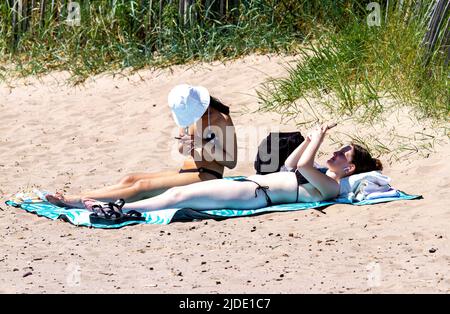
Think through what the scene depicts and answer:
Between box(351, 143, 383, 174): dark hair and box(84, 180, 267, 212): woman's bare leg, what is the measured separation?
2.11 ft

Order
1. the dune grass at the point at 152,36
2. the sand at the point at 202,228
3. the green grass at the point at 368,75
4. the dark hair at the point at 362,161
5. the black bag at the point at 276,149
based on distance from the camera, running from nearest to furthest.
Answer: the sand at the point at 202,228
the dark hair at the point at 362,161
the black bag at the point at 276,149
the green grass at the point at 368,75
the dune grass at the point at 152,36

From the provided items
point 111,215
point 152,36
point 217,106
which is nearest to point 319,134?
point 217,106

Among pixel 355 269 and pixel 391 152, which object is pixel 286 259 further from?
pixel 391 152

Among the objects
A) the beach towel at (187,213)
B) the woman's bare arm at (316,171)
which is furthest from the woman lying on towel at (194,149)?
the woman's bare arm at (316,171)

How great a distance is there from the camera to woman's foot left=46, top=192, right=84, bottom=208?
6.86 m

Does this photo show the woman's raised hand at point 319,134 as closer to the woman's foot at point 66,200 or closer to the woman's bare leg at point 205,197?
the woman's bare leg at point 205,197

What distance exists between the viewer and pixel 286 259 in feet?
18.9

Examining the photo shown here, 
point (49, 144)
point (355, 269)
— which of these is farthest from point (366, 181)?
point (49, 144)

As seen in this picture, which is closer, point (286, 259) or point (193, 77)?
point (286, 259)

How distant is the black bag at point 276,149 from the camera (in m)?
7.00

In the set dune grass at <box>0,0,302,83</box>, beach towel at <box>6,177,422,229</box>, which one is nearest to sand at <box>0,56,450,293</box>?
beach towel at <box>6,177,422,229</box>

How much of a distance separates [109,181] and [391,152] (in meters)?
1.93

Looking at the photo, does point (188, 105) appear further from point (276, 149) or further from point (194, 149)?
point (276, 149)

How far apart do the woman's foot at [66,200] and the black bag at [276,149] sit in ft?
3.81
